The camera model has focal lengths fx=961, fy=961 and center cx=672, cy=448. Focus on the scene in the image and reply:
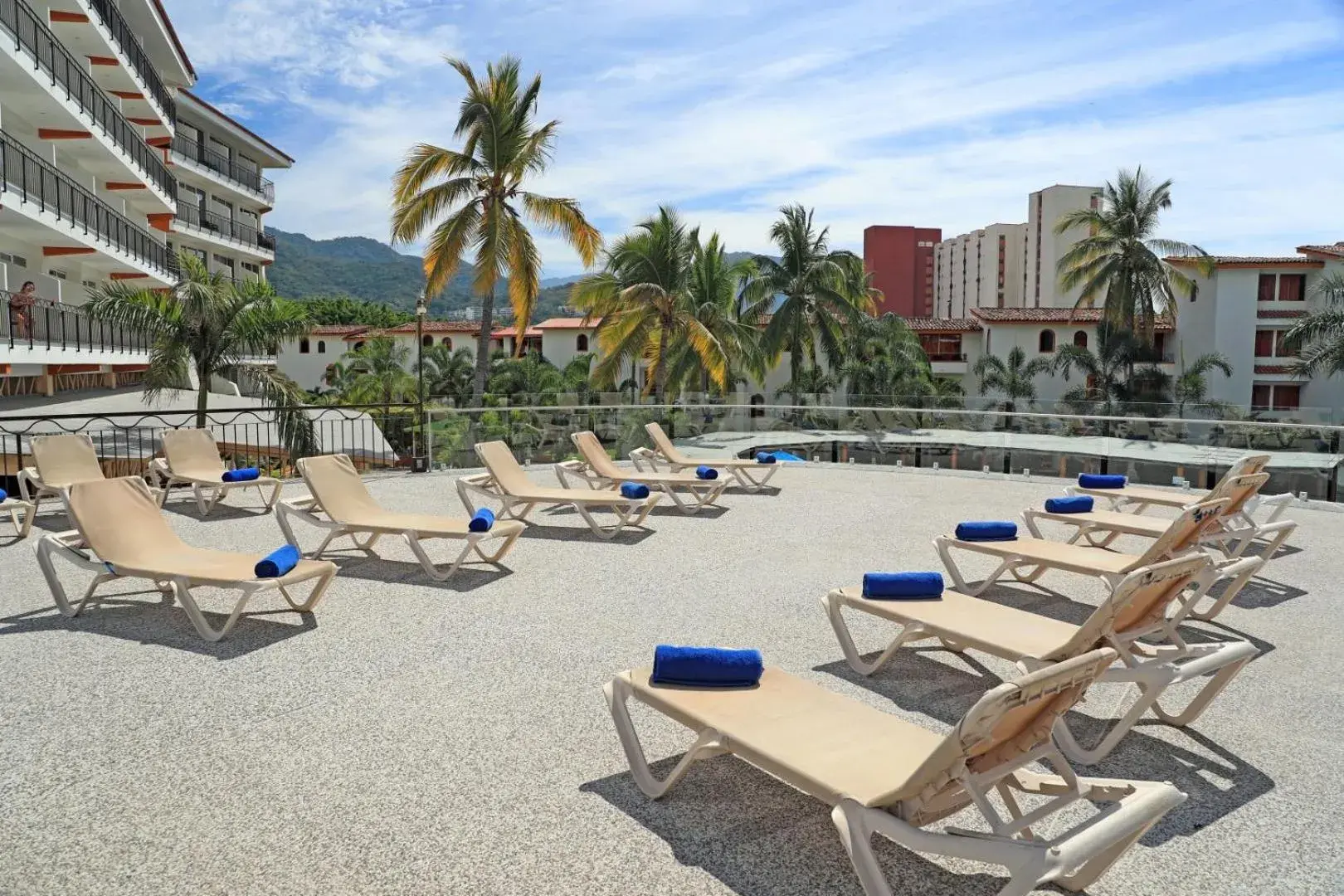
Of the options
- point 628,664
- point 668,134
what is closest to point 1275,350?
point 668,134

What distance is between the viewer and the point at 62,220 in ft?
72.0

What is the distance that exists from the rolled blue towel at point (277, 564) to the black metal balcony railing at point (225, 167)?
132 ft

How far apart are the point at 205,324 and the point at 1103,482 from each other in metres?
13.3

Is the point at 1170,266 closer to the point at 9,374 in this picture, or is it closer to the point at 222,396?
the point at 222,396

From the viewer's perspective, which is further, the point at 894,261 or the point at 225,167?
the point at 894,261

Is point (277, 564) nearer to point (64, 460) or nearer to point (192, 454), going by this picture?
A: point (64, 460)

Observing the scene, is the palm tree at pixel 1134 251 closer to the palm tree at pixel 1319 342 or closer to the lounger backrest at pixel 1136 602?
the palm tree at pixel 1319 342

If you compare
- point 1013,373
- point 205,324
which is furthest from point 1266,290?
point 205,324

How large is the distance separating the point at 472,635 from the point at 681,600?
153 cm

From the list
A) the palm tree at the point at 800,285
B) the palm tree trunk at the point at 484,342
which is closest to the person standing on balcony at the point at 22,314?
the palm tree trunk at the point at 484,342

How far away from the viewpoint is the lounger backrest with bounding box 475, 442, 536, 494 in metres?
9.50

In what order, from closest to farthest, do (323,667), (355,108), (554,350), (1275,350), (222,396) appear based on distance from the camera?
(323,667) < (355,108) < (222,396) < (1275,350) < (554,350)

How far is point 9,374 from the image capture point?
903 inches

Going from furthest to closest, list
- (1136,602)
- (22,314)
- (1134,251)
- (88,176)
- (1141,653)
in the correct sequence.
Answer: (1134,251)
(88,176)
(22,314)
(1141,653)
(1136,602)
